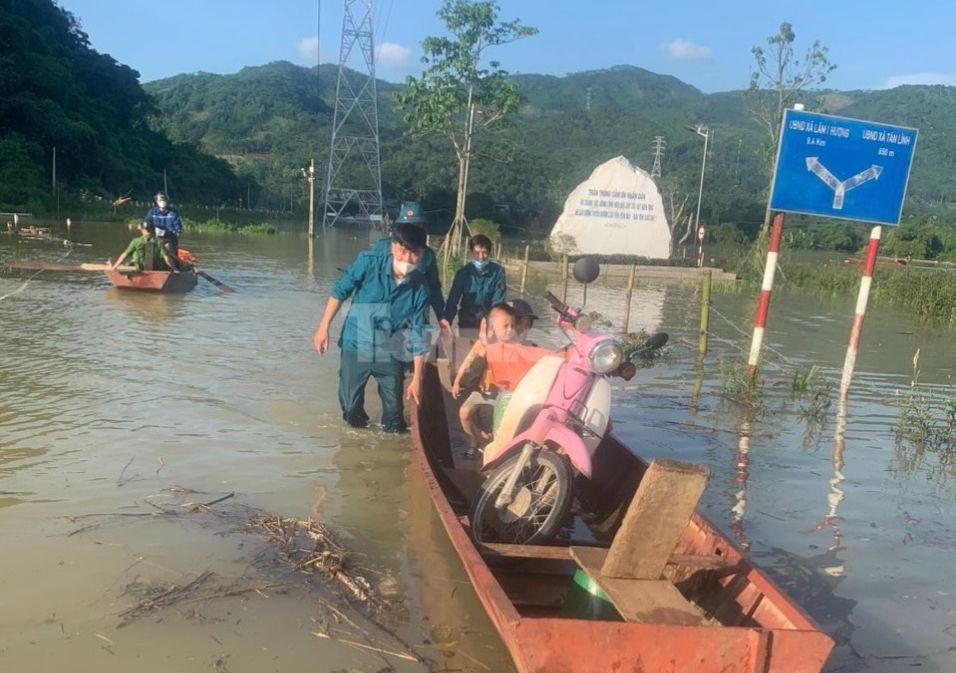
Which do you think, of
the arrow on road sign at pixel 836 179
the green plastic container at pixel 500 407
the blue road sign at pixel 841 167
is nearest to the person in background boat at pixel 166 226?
the blue road sign at pixel 841 167

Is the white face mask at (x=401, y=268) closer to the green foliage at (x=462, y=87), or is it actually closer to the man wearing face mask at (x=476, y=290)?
the man wearing face mask at (x=476, y=290)

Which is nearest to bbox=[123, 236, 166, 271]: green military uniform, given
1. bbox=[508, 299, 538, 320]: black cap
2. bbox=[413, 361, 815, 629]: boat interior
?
bbox=[508, 299, 538, 320]: black cap

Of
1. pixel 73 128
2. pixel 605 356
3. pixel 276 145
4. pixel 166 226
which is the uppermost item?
pixel 276 145

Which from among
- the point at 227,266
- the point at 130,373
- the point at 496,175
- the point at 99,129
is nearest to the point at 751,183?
the point at 496,175

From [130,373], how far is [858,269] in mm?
22847

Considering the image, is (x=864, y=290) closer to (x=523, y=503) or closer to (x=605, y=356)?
(x=605, y=356)

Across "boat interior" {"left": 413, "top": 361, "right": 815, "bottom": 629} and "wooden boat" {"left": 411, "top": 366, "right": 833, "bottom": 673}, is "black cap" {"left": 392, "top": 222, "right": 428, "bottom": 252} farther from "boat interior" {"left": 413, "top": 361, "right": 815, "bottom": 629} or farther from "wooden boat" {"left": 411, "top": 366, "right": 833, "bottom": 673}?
"boat interior" {"left": 413, "top": 361, "right": 815, "bottom": 629}

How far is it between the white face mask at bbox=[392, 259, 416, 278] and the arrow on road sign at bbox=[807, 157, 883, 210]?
171 inches

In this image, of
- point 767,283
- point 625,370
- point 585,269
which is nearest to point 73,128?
point 767,283

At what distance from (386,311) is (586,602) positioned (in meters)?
2.78

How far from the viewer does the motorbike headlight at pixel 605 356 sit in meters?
4.05

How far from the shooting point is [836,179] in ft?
26.2

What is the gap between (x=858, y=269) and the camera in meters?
25.3

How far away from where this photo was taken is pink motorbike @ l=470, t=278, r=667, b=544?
12.9ft
